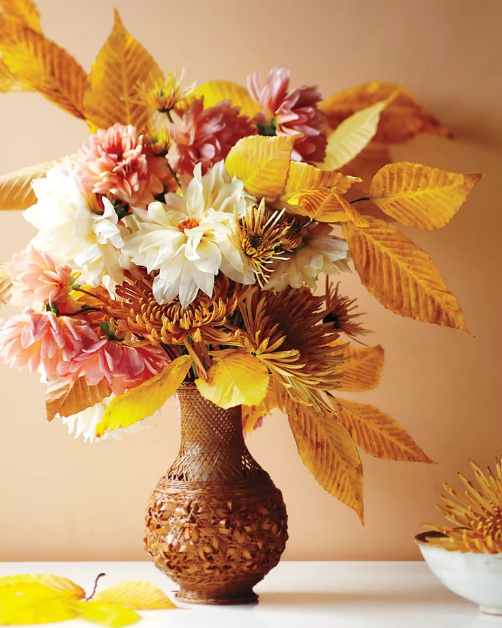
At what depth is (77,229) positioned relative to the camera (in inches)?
27.5

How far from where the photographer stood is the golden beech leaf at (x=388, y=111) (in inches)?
39.9

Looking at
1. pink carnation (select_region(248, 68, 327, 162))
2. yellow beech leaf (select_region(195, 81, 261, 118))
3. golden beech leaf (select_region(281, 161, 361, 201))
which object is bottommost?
golden beech leaf (select_region(281, 161, 361, 201))

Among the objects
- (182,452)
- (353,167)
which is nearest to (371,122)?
(353,167)

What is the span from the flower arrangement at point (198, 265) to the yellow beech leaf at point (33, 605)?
0.17 metres

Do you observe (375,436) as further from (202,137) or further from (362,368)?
(202,137)

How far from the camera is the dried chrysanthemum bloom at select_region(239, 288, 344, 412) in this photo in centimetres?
71

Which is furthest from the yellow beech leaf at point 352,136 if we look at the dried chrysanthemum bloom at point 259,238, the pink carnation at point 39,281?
the pink carnation at point 39,281

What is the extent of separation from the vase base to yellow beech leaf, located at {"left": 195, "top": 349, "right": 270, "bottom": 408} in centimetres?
23

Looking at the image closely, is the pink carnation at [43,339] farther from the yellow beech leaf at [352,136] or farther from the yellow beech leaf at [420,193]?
the yellow beech leaf at [352,136]

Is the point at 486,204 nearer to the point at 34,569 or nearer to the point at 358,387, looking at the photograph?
the point at 358,387

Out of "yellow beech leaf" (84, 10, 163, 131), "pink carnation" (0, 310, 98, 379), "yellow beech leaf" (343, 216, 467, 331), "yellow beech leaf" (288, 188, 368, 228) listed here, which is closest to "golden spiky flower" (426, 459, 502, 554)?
"yellow beech leaf" (343, 216, 467, 331)

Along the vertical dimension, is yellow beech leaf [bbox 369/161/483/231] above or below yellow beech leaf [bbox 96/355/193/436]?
above

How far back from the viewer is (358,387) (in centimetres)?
A: 95

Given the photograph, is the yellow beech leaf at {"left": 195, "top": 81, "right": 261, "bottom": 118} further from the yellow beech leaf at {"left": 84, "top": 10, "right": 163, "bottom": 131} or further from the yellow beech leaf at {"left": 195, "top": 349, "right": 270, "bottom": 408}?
the yellow beech leaf at {"left": 195, "top": 349, "right": 270, "bottom": 408}
